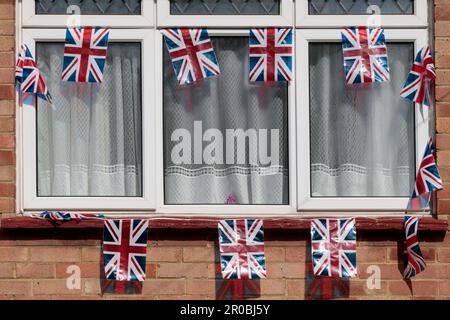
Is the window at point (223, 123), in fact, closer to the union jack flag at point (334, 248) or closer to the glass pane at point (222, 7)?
the glass pane at point (222, 7)

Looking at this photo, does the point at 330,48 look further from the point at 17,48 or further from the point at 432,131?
the point at 17,48

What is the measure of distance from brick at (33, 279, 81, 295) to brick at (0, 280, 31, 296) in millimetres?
48

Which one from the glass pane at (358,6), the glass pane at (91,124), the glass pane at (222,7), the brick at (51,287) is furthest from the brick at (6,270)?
the glass pane at (358,6)

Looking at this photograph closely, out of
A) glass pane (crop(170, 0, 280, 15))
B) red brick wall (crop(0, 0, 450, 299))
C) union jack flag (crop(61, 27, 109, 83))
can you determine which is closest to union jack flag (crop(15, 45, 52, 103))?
red brick wall (crop(0, 0, 450, 299))

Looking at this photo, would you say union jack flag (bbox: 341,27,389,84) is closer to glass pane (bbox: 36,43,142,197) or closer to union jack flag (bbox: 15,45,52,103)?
glass pane (bbox: 36,43,142,197)

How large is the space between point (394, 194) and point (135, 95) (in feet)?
5.60

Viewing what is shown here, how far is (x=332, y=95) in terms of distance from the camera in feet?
24.0

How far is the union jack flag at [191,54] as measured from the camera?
7223mm

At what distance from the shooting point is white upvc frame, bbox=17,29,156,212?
23.6 feet

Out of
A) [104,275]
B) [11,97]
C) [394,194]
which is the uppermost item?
[11,97]

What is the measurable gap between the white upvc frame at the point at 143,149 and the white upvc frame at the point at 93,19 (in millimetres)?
37

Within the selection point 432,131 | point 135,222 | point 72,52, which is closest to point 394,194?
point 432,131

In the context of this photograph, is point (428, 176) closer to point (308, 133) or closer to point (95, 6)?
point (308, 133)

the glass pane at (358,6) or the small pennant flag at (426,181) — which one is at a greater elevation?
the glass pane at (358,6)
